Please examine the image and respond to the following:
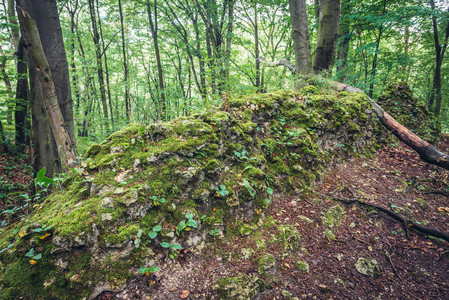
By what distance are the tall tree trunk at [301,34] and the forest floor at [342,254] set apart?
4216mm

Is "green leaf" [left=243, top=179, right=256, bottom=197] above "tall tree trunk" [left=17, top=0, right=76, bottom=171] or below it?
below

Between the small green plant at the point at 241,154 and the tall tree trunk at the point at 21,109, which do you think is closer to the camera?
the small green plant at the point at 241,154

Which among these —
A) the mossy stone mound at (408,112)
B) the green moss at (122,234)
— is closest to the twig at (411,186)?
the mossy stone mound at (408,112)

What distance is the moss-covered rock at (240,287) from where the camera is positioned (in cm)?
213

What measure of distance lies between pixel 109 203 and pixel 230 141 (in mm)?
2206

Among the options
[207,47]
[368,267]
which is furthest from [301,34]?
[368,267]

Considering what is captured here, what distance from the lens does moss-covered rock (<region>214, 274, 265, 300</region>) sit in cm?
213

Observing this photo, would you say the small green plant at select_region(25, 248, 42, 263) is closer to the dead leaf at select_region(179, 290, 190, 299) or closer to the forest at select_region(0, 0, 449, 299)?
the forest at select_region(0, 0, 449, 299)

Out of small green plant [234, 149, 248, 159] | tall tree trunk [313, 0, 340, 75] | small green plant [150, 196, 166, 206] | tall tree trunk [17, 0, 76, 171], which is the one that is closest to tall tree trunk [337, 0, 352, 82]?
tall tree trunk [313, 0, 340, 75]

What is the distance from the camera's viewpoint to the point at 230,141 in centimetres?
365

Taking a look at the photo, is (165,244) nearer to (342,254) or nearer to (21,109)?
(342,254)

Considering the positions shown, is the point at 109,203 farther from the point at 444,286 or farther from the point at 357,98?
the point at 357,98

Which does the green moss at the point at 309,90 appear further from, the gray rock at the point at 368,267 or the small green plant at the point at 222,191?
the gray rock at the point at 368,267

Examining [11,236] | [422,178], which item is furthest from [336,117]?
→ [11,236]
